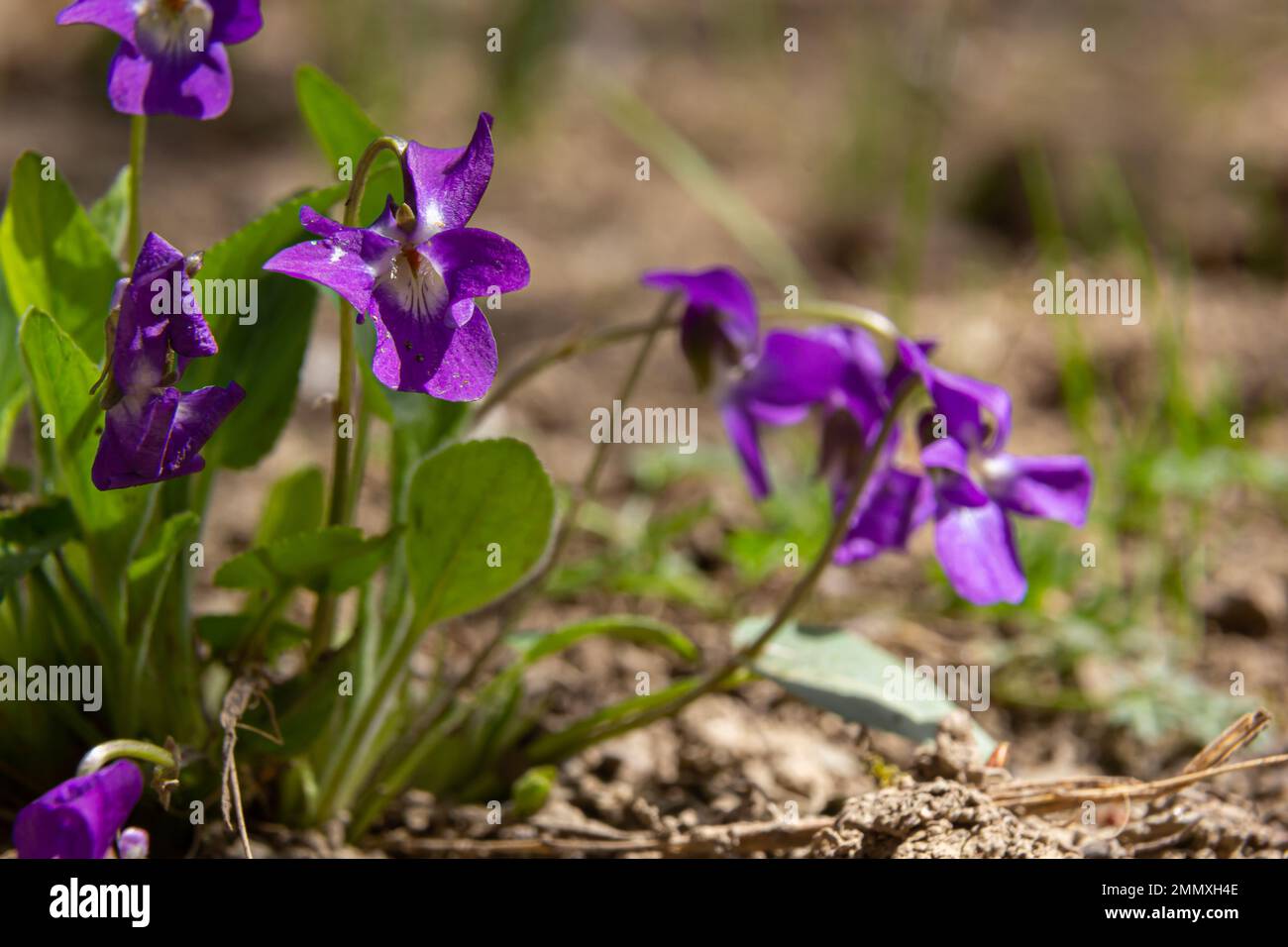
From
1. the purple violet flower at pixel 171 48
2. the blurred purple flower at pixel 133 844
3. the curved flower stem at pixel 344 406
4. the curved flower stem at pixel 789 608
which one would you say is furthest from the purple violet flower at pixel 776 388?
the blurred purple flower at pixel 133 844

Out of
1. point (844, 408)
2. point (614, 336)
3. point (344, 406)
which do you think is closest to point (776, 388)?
point (844, 408)

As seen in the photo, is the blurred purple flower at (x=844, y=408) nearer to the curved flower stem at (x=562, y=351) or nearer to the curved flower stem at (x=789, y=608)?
the curved flower stem at (x=789, y=608)

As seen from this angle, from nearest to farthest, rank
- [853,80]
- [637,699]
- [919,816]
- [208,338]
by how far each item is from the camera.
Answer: [208,338] < [919,816] < [637,699] < [853,80]

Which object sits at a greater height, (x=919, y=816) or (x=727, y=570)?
(x=727, y=570)

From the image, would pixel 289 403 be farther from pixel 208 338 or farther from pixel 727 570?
pixel 727 570

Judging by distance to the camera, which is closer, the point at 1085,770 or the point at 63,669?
the point at 63,669

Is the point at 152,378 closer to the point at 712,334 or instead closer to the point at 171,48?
the point at 171,48

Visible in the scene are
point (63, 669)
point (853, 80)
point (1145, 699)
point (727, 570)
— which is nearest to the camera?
point (63, 669)
